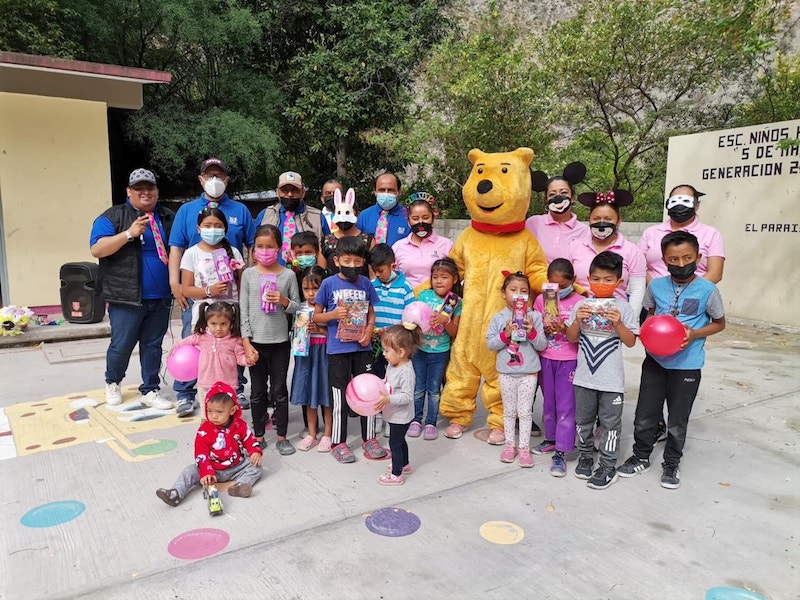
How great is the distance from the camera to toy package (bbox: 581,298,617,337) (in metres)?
3.35

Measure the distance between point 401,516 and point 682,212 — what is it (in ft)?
8.44

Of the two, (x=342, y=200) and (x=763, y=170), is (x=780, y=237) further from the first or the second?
(x=342, y=200)

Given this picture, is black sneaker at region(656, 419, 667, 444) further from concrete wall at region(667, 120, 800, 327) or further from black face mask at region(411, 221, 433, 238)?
concrete wall at region(667, 120, 800, 327)

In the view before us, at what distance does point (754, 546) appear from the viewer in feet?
9.30

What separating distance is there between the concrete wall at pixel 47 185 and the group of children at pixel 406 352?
512 cm

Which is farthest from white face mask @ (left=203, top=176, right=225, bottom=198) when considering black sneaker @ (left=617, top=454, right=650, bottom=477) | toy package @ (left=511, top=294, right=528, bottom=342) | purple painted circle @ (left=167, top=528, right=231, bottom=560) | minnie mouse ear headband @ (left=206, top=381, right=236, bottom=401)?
black sneaker @ (left=617, top=454, right=650, bottom=477)

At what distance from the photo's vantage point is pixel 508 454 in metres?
3.78

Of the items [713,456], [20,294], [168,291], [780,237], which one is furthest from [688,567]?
[20,294]

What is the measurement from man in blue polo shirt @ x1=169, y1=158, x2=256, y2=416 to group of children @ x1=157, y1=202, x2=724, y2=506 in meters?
0.29

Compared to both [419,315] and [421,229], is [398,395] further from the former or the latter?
[421,229]

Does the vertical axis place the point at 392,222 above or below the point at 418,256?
above

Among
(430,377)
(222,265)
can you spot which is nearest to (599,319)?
(430,377)

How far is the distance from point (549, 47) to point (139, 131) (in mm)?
8155

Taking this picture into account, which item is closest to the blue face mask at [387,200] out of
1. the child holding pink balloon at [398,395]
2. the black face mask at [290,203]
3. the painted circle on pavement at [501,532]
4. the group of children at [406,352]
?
the black face mask at [290,203]
